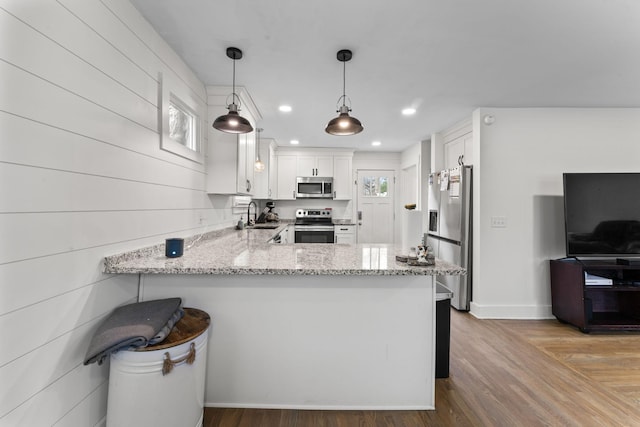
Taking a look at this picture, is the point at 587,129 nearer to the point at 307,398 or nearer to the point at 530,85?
the point at 530,85

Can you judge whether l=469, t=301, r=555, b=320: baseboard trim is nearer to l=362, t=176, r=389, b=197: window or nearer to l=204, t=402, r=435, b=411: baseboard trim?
l=204, t=402, r=435, b=411: baseboard trim

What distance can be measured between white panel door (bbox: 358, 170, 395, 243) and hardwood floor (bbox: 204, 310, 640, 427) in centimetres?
315

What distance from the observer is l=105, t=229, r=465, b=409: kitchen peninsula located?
1.64 metres

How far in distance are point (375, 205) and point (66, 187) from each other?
5.19m

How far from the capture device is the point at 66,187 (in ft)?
3.94

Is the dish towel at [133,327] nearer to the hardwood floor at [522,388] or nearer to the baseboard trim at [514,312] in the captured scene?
the hardwood floor at [522,388]

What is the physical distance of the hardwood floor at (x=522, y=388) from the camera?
160 cm

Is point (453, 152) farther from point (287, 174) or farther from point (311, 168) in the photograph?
point (287, 174)

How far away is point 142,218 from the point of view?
1.73m

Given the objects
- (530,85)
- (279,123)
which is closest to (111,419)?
(279,123)

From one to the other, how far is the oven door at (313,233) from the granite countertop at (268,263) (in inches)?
121

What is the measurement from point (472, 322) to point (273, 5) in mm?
3404

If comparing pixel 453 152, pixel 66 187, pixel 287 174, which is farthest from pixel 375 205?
pixel 66 187

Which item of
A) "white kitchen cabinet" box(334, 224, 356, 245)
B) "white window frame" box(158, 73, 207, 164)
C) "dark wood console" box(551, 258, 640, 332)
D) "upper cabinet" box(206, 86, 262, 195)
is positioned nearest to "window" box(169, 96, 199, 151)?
"white window frame" box(158, 73, 207, 164)
